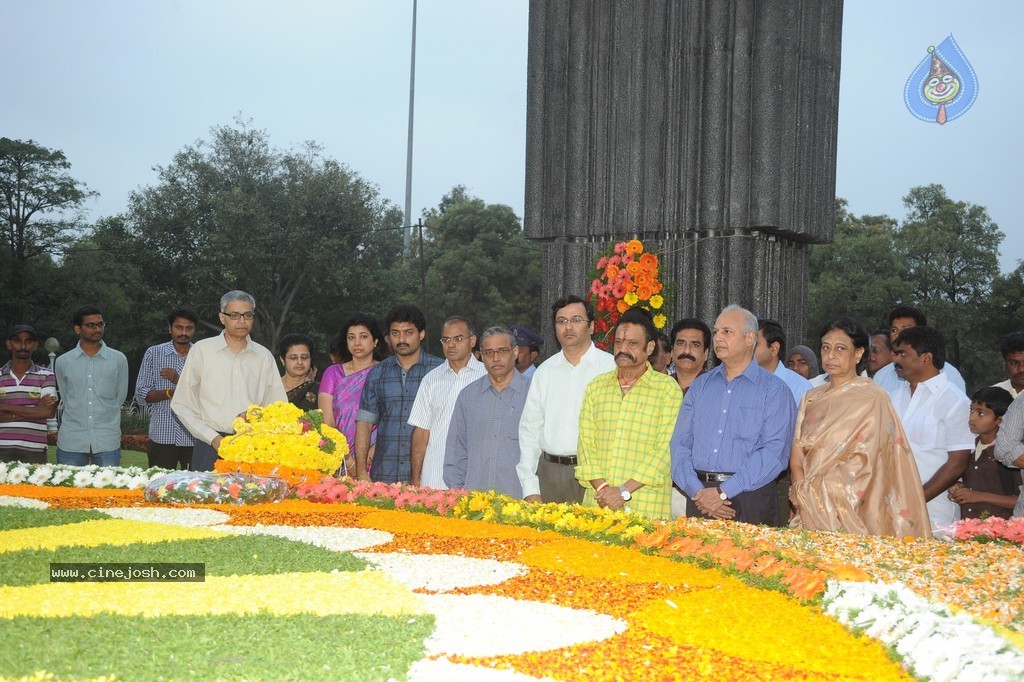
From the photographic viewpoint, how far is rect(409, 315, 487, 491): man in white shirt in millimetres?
5703

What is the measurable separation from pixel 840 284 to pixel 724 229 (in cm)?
2445

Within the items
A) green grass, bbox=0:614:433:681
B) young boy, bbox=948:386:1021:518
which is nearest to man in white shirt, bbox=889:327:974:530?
young boy, bbox=948:386:1021:518

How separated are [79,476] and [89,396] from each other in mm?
1513

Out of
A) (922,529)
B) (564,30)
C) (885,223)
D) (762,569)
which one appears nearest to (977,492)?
(922,529)

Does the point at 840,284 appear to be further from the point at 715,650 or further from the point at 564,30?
the point at 715,650

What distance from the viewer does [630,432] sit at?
4801 mm

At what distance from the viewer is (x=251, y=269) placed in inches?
1184

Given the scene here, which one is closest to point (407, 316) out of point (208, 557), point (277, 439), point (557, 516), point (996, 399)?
point (277, 439)

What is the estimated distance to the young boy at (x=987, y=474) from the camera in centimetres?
553

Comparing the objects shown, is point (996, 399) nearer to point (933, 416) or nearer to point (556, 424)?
point (933, 416)

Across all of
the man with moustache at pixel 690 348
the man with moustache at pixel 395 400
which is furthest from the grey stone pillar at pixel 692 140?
the man with moustache at pixel 395 400

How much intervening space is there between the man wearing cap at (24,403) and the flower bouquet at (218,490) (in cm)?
235

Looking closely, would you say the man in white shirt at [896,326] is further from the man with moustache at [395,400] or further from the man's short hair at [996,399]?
the man with moustache at [395,400]

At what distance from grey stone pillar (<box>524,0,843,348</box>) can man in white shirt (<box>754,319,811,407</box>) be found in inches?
63.3
